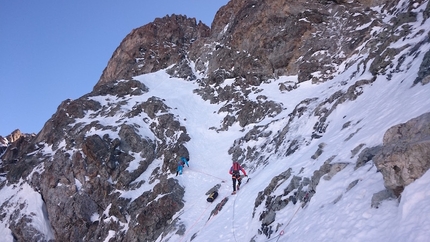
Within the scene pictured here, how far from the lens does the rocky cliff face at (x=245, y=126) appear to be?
13.3 meters

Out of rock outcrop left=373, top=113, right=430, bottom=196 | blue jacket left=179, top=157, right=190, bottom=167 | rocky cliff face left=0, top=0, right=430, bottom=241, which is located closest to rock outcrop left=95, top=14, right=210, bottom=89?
rocky cliff face left=0, top=0, right=430, bottom=241

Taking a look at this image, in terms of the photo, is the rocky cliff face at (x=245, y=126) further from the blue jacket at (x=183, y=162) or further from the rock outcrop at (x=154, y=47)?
the rock outcrop at (x=154, y=47)

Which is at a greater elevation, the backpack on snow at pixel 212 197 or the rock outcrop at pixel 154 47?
the rock outcrop at pixel 154 47

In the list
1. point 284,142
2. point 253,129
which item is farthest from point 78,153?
point 284,142

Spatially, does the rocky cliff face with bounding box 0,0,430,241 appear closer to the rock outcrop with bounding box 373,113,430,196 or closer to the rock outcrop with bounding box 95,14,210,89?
the rock outcrop with bounding box 373,113,430,196

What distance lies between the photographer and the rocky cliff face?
13266mm

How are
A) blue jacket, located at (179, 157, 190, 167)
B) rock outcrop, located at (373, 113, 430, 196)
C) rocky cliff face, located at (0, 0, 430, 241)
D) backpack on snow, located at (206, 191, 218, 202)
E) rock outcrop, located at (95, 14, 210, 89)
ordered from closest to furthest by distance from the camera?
1. rock outcrop, located at (373, 113, 430, 196)
2. rocky cliff face, located at (0, 0, 430, 241)
3. backpack on snow, located at (206, 191, 218, 202)
4. blue jacket, located at (179, 157, 190, 167)
5. rock outcrop, located at (95, 14, 210, 89)

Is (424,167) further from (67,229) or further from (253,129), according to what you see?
(67,229)

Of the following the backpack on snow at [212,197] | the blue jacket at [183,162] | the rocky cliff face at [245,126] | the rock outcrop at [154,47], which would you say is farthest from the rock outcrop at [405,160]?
the rock outcrop at [154,47]

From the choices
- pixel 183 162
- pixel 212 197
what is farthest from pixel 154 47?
pixel 212 197

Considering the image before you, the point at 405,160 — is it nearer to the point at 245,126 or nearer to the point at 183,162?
the point at 183,162

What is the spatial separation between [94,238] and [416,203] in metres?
26.3

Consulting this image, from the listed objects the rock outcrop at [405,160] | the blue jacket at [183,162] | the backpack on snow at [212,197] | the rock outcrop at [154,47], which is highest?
the rock outcrop at [154,47]

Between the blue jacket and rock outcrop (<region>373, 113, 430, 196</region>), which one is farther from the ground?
the blue jacket
